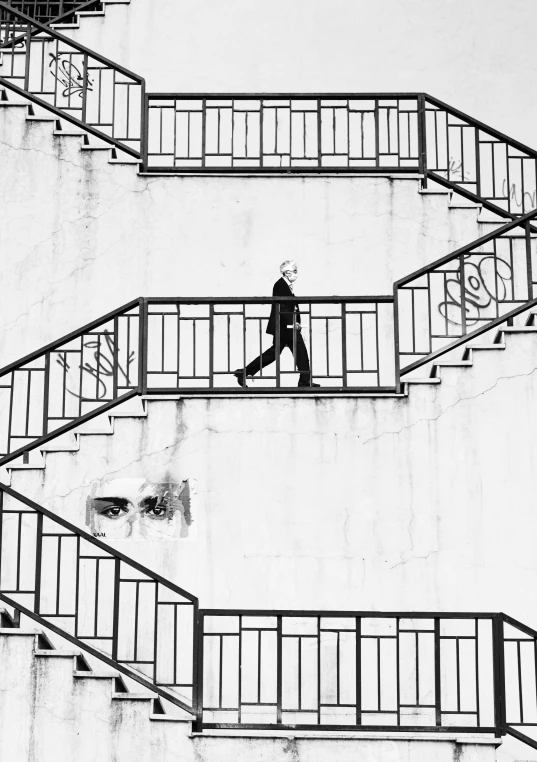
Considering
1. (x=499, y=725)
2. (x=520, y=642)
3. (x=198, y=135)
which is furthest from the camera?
(x=198, y=135)

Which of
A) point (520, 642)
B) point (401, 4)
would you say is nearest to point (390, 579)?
point (520, 642)

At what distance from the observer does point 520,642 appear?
17.1 meters

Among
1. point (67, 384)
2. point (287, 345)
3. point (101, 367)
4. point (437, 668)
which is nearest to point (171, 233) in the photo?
point (101, 367)

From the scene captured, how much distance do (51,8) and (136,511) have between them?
9840 millimetres

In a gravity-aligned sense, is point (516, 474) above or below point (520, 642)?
above

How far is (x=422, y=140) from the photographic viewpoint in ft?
70.7

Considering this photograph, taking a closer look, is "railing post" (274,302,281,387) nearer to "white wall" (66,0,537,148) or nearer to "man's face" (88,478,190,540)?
"man's face" (88,478,190,540)

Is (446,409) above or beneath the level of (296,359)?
beneath

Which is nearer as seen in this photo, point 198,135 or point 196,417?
point 196,417

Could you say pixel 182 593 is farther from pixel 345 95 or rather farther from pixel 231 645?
pixel 345 95

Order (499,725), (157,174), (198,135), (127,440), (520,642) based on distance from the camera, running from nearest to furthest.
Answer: (499,725), (520,642), (127,440), (157,174), (198,135)

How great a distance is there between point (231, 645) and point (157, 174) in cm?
641

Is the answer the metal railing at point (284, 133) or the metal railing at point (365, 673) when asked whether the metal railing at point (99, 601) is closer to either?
the metal railing at point (365, 673)

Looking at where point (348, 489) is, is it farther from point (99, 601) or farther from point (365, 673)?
point (99, 601)
